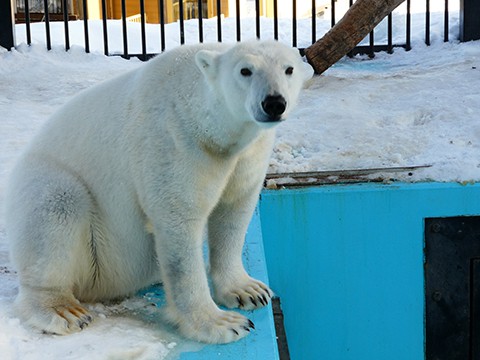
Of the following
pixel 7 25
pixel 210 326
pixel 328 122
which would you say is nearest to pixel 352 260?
pixel 328 122

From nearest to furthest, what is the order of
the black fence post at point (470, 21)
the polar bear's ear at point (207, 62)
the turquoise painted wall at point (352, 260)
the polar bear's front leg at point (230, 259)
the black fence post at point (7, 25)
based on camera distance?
the polar bear's ear at point (207, 62) < the polar bear's front leg at point (230, 259) < the turquoise painted wall at point (352, 260) < the black fence post at point (7, 25) < the black fence post at point (470, 21)

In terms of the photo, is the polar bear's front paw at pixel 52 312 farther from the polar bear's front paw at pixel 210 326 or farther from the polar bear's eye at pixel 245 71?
the polar bear's eye at pixel 245 71

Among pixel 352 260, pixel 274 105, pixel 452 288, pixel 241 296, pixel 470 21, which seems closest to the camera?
pixel 274 105

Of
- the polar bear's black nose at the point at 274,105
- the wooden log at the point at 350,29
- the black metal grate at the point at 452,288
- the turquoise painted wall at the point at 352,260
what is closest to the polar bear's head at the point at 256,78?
the polar bear's black nose at the point at 274,105

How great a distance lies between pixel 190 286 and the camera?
92.8 inches

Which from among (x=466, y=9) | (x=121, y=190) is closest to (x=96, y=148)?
(x=121, y=190)

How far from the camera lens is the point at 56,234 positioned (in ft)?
8.04

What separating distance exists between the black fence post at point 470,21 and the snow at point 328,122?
0.44 feet

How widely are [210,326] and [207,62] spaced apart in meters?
0.78

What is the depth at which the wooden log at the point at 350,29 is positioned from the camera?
5.58 meters

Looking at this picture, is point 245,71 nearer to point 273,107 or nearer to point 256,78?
point 256,78

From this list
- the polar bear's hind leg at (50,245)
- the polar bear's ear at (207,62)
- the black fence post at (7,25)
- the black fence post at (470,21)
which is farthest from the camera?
the black fence post at (470,21)

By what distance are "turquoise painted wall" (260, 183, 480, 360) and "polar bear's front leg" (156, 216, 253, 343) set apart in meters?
1.45

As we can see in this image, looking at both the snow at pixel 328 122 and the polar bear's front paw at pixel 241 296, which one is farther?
the polar bear's front paw at pixel 241 296
